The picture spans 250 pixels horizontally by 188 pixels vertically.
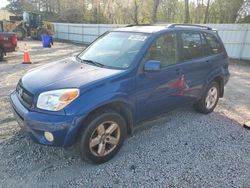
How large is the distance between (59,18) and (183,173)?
1469 inches

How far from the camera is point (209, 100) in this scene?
5059mm

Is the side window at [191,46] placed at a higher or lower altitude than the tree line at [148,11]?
lower

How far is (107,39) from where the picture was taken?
4.25 meters

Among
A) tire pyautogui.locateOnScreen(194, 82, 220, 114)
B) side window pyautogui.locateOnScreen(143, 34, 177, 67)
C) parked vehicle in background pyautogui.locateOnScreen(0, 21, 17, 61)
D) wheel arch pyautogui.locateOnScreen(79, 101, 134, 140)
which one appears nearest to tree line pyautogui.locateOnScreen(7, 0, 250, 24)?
tire pyautogui.locateOnScreen(194, 82, 220, 114)

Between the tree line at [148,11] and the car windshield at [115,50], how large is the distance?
14817 millimetres

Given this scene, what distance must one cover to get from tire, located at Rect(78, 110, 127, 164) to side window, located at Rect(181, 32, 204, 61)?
1.74m

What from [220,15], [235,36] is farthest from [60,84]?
[220,15]

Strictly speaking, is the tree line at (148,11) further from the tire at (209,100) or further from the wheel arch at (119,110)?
the wheel arch at (119,110)

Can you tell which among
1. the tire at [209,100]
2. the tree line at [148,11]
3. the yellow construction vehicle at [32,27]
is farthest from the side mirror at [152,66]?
the yellow construction vehicle at [32,27]

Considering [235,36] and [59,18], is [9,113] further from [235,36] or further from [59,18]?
[59,18]

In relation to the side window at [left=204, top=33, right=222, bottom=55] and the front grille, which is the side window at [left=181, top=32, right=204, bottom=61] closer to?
the side window at [left=204, top=33, right=222, bottom=55]

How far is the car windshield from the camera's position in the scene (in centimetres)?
352

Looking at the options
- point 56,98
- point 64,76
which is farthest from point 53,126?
point 64,76

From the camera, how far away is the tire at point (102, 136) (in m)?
3.01
